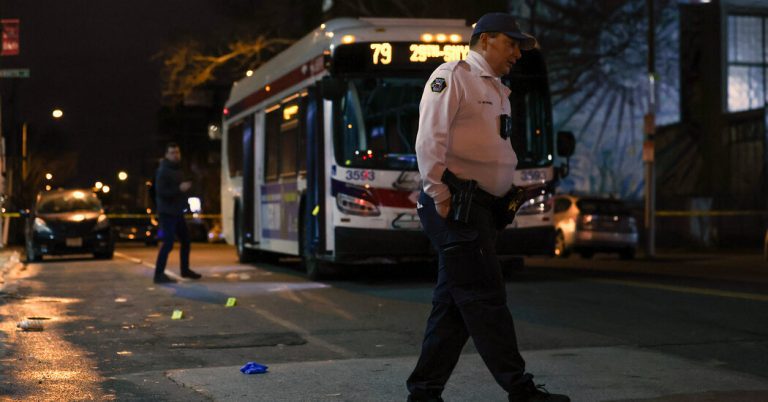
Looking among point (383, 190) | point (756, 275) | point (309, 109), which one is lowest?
point (756, 275)

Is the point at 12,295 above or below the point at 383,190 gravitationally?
below

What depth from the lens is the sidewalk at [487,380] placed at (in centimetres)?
666

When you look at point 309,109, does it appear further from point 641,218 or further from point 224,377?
point 641,218

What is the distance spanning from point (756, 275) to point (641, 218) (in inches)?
670

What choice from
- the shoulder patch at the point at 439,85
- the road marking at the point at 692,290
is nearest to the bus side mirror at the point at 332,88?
the road marking at the point at 692,290

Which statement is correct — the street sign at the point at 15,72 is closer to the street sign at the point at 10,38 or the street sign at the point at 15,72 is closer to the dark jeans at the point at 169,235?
the street sign at the point at 10,38

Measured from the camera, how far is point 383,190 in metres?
14.8

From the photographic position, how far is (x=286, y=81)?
57.9 ft

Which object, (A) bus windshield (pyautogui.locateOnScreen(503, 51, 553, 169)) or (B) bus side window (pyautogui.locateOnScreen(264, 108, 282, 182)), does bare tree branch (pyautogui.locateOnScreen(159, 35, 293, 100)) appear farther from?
(A) bus windshield (pyautogui.locateOnScreen(503, 51, 553, 169))

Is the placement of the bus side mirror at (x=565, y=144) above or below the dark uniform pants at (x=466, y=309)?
above

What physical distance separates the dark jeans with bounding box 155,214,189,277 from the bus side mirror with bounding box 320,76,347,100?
9.69 ft

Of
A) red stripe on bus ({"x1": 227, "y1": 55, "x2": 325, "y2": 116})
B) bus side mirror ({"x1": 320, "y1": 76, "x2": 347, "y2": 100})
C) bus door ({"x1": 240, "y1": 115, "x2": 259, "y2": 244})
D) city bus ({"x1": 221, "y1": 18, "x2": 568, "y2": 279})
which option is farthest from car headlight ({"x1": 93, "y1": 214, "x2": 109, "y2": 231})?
bus side mirror ({"x1": 320, "y1": 76, "x2": 347, "y2": 100})

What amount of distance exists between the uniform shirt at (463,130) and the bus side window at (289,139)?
1127 centimetres

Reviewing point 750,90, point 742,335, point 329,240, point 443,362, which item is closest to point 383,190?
point 329,240
